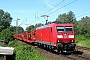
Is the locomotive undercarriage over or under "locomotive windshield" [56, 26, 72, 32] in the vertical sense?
under

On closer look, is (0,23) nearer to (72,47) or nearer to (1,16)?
(1,16)

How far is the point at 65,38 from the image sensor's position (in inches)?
884

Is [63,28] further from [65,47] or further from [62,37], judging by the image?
[65,47]

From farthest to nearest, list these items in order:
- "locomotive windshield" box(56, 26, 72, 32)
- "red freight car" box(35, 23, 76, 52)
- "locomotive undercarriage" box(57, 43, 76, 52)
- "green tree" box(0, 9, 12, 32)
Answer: "green tree" box(0, 9, 12, 32) < "locomotive windshield" box(56, 26, 72, 32) < "red freight car" box(35, 23, 76, 52) < "locomotive undercarriage" box(57, 43, 76, 52)

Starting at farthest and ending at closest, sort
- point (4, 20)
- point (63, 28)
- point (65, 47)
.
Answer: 1. point (4, 20)
2. point (63, 28)
3. point (65, 47)

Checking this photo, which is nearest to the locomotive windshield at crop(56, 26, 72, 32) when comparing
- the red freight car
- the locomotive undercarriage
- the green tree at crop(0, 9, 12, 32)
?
the red freight car

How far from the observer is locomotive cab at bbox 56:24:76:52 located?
73.0 ft

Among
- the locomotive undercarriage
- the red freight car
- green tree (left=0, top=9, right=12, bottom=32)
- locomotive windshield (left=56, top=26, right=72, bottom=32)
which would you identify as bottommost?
the locomotive undercarriage

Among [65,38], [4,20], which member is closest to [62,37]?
[65,38]

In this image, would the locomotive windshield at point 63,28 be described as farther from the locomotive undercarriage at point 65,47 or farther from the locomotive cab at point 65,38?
the locomotive undercarriage at point 65,47

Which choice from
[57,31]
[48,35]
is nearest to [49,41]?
[48,35]

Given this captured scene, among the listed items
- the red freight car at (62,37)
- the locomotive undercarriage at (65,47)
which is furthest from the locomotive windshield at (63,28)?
the locomotive undercarriage at (65,47)

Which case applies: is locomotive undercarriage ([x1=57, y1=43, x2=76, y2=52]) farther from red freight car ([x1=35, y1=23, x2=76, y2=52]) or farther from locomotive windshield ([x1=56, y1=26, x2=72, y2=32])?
locomotive windshield ([x1=56, y1=26, x2=72, y2=32])

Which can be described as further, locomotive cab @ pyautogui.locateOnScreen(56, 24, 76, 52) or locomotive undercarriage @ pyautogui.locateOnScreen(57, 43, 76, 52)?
locomotive cab @ pyautogui.locateOnScreen(56, 24, 76, 52)
